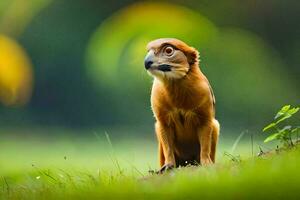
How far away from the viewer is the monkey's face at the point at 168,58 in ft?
11.6

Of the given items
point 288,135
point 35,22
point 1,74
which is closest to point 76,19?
point 35,22

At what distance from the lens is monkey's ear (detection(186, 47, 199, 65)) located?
3680 mm

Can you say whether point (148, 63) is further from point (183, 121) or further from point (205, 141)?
point (205, 141)

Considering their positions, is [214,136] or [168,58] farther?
[214,136]

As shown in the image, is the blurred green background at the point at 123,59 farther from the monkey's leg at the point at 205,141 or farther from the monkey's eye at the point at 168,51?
the monkey's eye at the point at 168,51

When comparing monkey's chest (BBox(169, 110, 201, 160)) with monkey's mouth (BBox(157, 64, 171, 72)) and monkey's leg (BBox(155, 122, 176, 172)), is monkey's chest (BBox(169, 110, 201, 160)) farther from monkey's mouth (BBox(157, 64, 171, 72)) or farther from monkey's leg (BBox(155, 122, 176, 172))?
monkey's mouth (BBox(157, 64, 171, 72))

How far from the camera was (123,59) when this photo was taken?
329 inches

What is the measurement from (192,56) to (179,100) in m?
0.21

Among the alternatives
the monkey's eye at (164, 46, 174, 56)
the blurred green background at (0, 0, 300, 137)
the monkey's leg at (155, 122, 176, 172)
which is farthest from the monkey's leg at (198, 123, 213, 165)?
the blurred green background at (0, 0, 300, 137)

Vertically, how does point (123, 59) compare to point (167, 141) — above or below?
above

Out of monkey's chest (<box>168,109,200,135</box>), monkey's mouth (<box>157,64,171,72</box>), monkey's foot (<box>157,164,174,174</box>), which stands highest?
monkey's mouth (<box>157,64,171,72</box>)

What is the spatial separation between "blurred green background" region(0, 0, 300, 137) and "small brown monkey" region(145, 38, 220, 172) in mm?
4392

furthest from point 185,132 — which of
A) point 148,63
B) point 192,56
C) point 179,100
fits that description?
point 148,63

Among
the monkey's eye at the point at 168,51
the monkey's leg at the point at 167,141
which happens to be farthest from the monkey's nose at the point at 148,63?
the monkey's leg at the point at 167,141
